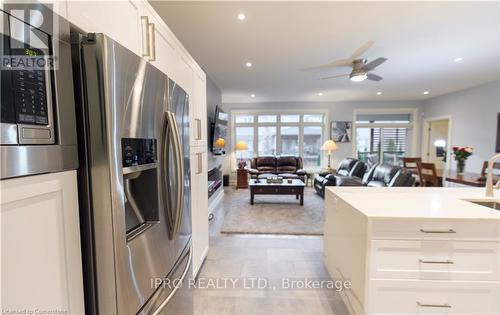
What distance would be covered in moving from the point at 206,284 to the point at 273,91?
15.3 feet

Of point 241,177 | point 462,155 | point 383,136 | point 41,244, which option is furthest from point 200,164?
point 383,136

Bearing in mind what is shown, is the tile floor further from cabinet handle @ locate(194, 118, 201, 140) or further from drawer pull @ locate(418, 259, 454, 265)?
cabinet handle @ locate(194, 118, 201, 140)

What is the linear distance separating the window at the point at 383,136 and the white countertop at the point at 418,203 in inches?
210

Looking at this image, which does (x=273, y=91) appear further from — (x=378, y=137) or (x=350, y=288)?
(x=350, y=288)

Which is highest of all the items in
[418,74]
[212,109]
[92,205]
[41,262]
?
[418,74]

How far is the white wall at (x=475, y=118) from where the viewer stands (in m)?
4.63

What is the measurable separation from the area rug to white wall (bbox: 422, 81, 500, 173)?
3.56 m

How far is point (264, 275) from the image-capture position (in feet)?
7.31

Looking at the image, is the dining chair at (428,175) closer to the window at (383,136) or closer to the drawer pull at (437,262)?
the window at (383,136)

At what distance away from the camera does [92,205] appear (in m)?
0.75

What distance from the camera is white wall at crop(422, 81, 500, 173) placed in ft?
15.2

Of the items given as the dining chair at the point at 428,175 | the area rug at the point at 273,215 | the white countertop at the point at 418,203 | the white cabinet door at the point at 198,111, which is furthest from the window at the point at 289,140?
the white countertop at the point at 418,203

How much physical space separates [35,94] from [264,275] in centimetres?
222

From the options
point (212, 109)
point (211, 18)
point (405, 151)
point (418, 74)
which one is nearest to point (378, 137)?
point (405, 151)
